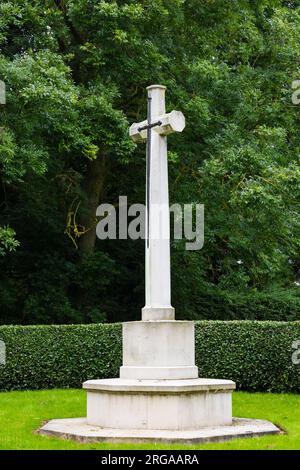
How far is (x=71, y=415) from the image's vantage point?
12.4 metres

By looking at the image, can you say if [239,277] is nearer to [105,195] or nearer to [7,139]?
[105,195]

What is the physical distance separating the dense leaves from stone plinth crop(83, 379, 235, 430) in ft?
22.7

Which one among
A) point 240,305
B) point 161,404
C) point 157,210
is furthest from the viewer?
point 240,305

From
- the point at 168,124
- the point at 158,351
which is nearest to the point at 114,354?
the point at 158,351

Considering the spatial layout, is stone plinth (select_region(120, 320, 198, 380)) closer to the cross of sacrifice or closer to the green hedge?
the cross of sacrifice

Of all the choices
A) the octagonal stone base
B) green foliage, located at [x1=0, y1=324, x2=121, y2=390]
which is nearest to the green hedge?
green foliage, located at [x1=0, y1=324, x2=121, y2=390]

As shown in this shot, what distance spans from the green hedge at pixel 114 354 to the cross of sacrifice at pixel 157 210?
4889mm

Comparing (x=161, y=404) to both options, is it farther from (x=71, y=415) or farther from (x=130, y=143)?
(x=130, y=143)

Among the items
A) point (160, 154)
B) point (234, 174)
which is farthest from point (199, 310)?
point (160, 154)

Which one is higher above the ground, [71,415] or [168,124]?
[168,124]

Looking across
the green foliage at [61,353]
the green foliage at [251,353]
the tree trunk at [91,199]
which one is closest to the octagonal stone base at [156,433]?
the green foliage at [251,353]

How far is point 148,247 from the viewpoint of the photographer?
11.2m

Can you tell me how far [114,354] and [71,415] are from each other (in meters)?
3.80
